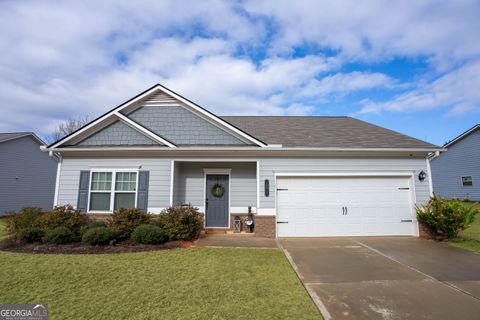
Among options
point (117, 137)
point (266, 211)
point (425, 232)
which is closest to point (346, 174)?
point (266, 211)

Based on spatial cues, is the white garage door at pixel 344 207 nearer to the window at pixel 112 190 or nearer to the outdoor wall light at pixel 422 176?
the outdoor wall light at pixel 422 176

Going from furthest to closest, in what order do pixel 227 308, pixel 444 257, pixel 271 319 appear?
1. pixel 444 257
2. pixel 227 308
3. pixel 271 319

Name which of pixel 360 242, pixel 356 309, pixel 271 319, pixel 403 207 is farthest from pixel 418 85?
pixel 271 319

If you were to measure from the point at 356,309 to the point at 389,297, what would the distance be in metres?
0.89

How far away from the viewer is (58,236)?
7.34 m

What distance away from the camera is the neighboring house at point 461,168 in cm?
1894

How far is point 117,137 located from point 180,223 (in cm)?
463

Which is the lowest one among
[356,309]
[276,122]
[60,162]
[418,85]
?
[356,309]

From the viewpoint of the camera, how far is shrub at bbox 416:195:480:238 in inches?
312

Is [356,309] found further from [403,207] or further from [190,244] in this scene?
[403,207]

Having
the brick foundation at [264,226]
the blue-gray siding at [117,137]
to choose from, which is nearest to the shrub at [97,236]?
the blue-gray siding at [117,137]

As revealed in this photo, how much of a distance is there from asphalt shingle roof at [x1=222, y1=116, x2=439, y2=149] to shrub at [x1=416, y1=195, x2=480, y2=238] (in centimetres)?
225

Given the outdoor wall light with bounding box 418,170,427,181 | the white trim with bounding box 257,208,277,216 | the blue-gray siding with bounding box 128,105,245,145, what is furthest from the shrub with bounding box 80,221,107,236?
the outdoor wall light with bounding box 418,170,427,181

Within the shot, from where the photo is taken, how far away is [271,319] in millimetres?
3342
